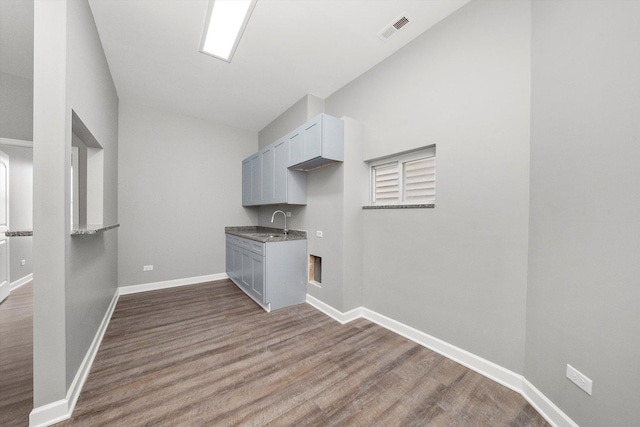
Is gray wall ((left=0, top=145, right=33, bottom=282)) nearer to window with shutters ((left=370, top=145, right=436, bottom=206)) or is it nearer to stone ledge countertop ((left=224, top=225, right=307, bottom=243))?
stone ledge countertop ((left=224, top=225, right=307, bottom=243))

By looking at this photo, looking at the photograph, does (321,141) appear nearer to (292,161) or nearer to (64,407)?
(292,161)

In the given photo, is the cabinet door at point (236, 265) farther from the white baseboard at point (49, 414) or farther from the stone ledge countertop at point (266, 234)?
the white baseboard at point (49, 414)

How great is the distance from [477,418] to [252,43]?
363 centimetres

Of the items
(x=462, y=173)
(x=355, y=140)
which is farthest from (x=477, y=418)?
(x=355, y=140)

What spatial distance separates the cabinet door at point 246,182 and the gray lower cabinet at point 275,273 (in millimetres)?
1190

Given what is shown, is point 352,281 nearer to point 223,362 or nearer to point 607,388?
point 223,362

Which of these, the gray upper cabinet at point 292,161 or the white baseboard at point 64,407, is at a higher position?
the gray upper cabinet at point 292,161

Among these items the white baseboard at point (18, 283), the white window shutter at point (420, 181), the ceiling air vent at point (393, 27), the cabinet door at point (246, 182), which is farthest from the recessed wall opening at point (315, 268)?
the white baseboard at point (18, 283)

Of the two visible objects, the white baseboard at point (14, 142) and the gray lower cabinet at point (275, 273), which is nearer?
the white baseboard at point (14, 142)

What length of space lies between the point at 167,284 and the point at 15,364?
2.02m

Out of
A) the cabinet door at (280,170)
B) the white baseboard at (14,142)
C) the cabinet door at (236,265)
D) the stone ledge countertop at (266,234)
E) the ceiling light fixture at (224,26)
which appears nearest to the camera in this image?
the ceiling light fixture at (224,26)

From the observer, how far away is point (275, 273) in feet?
9.79

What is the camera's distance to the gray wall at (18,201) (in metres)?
3.43

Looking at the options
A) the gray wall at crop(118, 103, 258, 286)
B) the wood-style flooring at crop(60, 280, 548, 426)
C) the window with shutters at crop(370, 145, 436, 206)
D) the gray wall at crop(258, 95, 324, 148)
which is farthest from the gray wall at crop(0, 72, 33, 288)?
the window with shutters at crop(370, 145, 436, 206)
